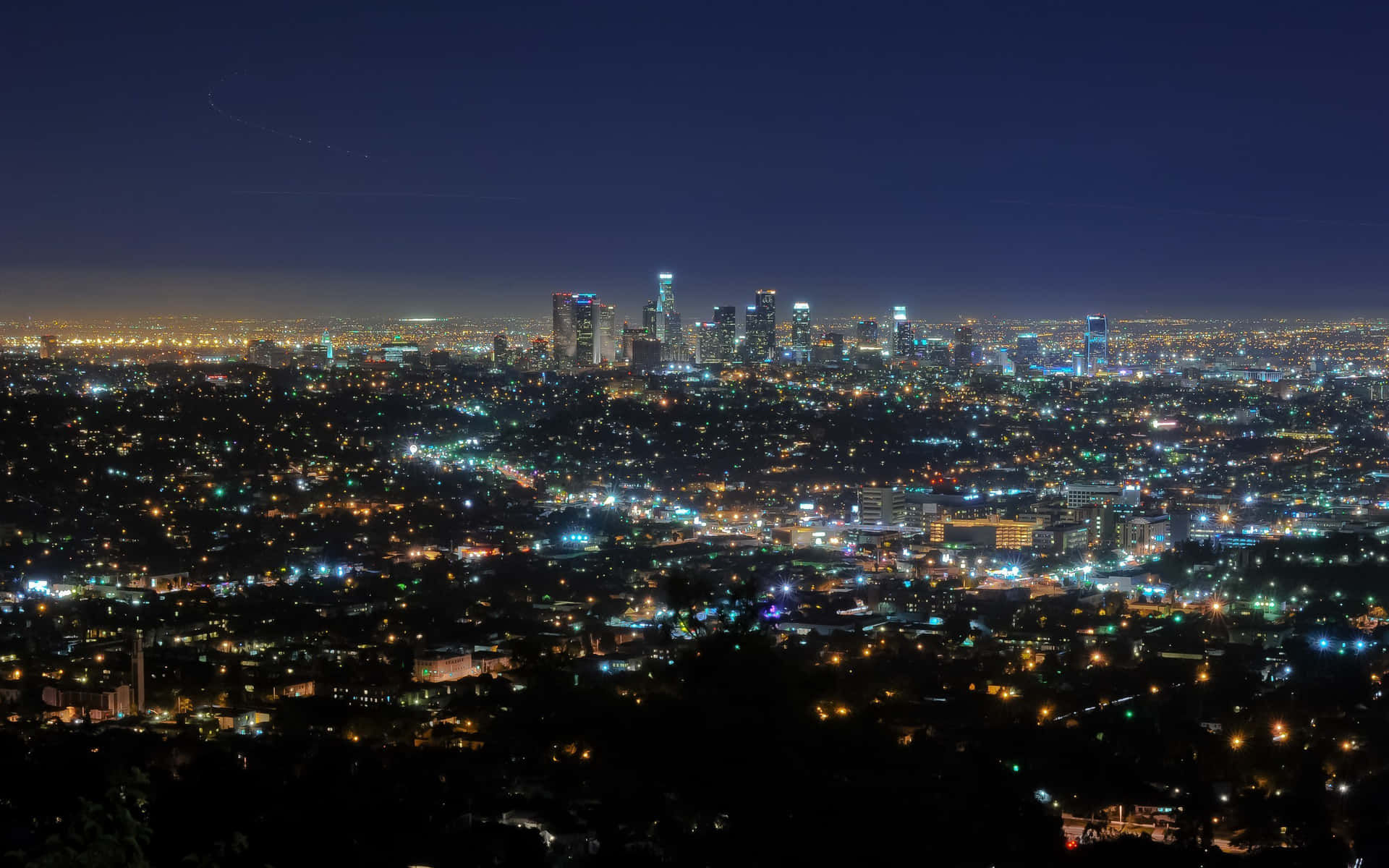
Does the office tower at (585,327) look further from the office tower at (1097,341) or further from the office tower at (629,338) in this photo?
the office tower at (1097,341)

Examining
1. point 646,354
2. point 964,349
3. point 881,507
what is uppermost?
point 964,349

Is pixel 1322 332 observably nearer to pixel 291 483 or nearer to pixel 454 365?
pixel 454 365

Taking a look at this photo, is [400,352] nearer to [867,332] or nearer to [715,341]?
[715,341]

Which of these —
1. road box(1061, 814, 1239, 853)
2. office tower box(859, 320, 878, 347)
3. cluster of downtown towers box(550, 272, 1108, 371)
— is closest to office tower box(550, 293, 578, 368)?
cluster of downtown towers box(550, 272, 1108, 371)

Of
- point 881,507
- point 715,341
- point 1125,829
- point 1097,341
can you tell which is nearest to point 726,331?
point 715,341

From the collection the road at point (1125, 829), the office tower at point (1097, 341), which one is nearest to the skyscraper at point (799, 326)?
the office tower at point (1097, 341)

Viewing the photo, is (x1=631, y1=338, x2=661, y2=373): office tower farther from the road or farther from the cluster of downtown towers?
the road

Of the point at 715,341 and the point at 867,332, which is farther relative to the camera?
the point at 867,332
